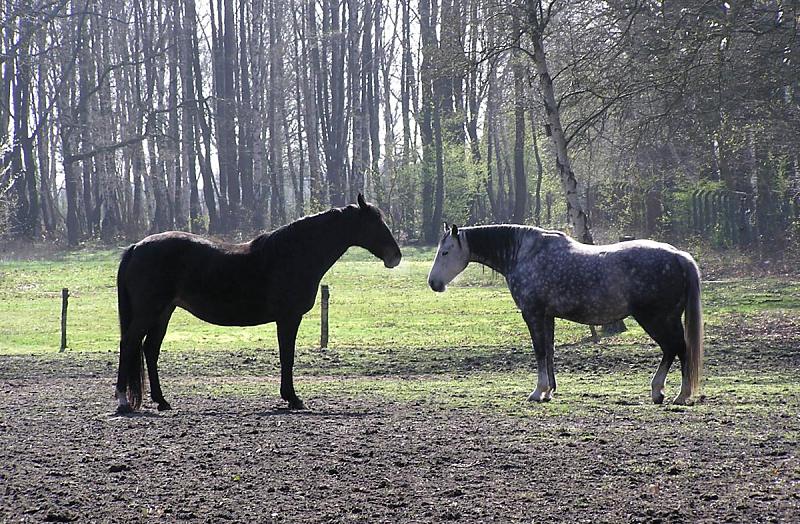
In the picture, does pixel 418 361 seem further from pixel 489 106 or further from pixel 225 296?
pixel 489 106

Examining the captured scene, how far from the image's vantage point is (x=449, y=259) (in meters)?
11.4

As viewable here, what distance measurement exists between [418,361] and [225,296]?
669 centimetres

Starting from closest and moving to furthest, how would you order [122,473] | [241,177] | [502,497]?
[502,497], [122,473], [241,177]

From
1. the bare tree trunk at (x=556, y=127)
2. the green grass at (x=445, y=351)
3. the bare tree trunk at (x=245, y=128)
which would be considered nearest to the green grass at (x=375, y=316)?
the green grass at (x=445, y=351)

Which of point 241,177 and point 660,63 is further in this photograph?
point 241,177

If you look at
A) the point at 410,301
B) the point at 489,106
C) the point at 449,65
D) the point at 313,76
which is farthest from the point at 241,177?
the point at 449,65

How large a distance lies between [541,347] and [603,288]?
0.89 m

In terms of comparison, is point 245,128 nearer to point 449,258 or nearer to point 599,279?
point 449,258

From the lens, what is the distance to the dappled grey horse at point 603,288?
1011 cm

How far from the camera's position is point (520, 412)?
10.1m

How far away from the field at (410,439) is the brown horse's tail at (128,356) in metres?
0.29

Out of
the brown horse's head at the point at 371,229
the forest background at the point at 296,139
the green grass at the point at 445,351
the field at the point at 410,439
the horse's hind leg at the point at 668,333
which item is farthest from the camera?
the forest background at the point at 296,139

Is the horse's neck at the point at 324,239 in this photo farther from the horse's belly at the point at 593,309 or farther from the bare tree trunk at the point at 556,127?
the bare tree trunk at the point at 556,127

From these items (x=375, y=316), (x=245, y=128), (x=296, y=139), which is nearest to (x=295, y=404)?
(x=375, y=316)
